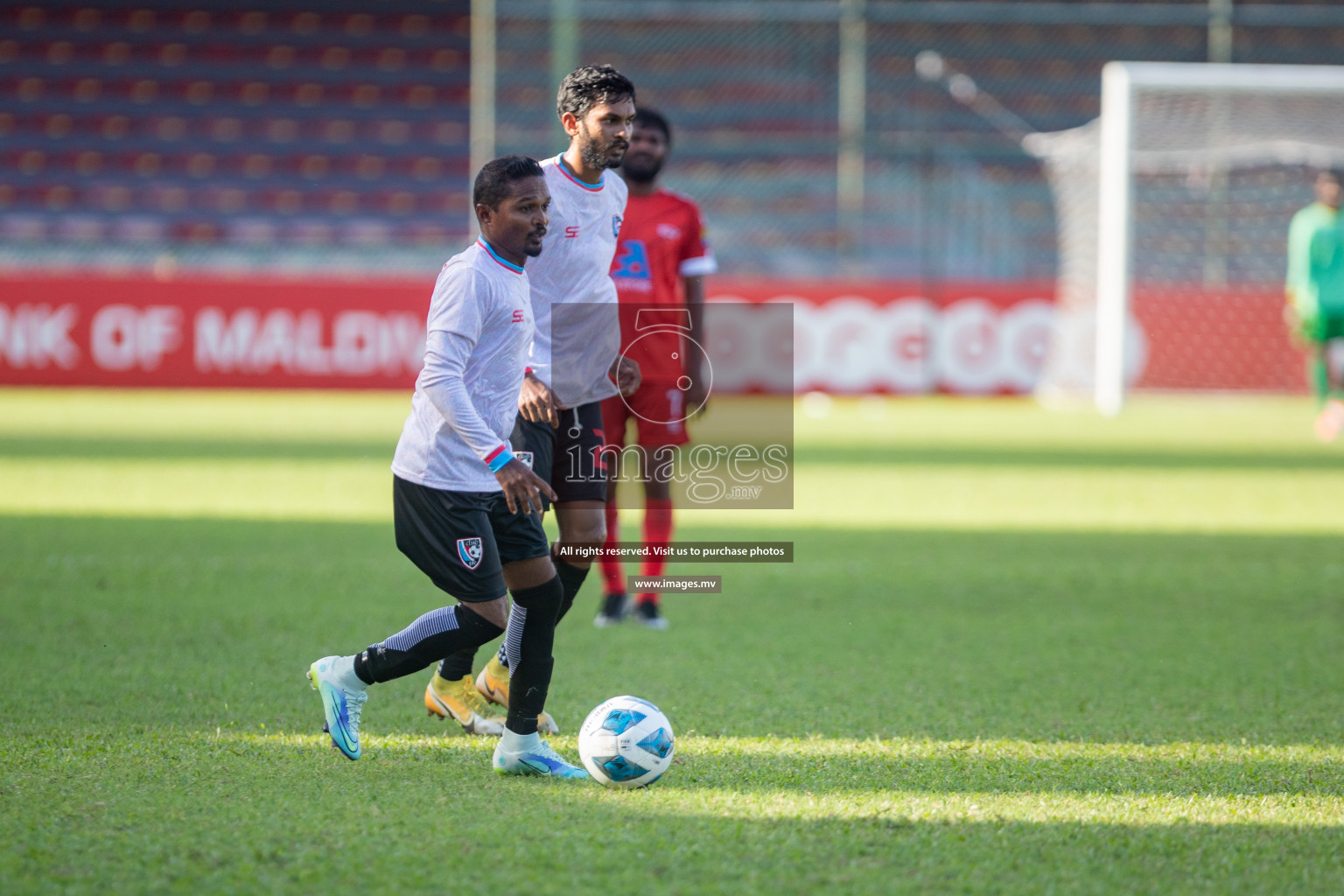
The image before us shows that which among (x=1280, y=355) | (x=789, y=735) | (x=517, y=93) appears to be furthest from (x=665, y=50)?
(x=789, y=735)

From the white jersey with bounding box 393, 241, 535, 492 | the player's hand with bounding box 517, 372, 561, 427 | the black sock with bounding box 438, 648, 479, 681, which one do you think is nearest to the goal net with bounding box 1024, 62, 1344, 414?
the player's hand with bounding box 517, 372, 561, 427

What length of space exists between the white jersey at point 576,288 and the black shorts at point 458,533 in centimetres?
71

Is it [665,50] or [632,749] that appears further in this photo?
[665,50]

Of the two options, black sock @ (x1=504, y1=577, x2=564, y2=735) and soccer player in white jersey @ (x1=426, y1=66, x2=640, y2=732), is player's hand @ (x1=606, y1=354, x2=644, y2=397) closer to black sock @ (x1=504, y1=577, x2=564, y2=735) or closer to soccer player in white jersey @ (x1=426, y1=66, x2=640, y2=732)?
soccer player in white jersey @ (x1=426, y1=66, x2=640, y2=732)

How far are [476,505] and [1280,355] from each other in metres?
15.8

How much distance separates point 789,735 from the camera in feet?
13.0

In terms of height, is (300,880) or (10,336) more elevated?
(10,336)

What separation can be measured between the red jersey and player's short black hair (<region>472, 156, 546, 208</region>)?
2.08 metres

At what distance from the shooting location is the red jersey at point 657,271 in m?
5.62

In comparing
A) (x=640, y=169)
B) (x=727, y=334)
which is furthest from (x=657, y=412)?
(x=727, y=334)

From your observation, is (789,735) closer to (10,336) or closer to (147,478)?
(147,478)

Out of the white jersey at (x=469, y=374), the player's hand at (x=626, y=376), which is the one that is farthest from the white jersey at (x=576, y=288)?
the white jersey at (x=469, y=374)

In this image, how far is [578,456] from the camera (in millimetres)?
4312

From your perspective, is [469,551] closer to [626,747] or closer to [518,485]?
[518,485]
